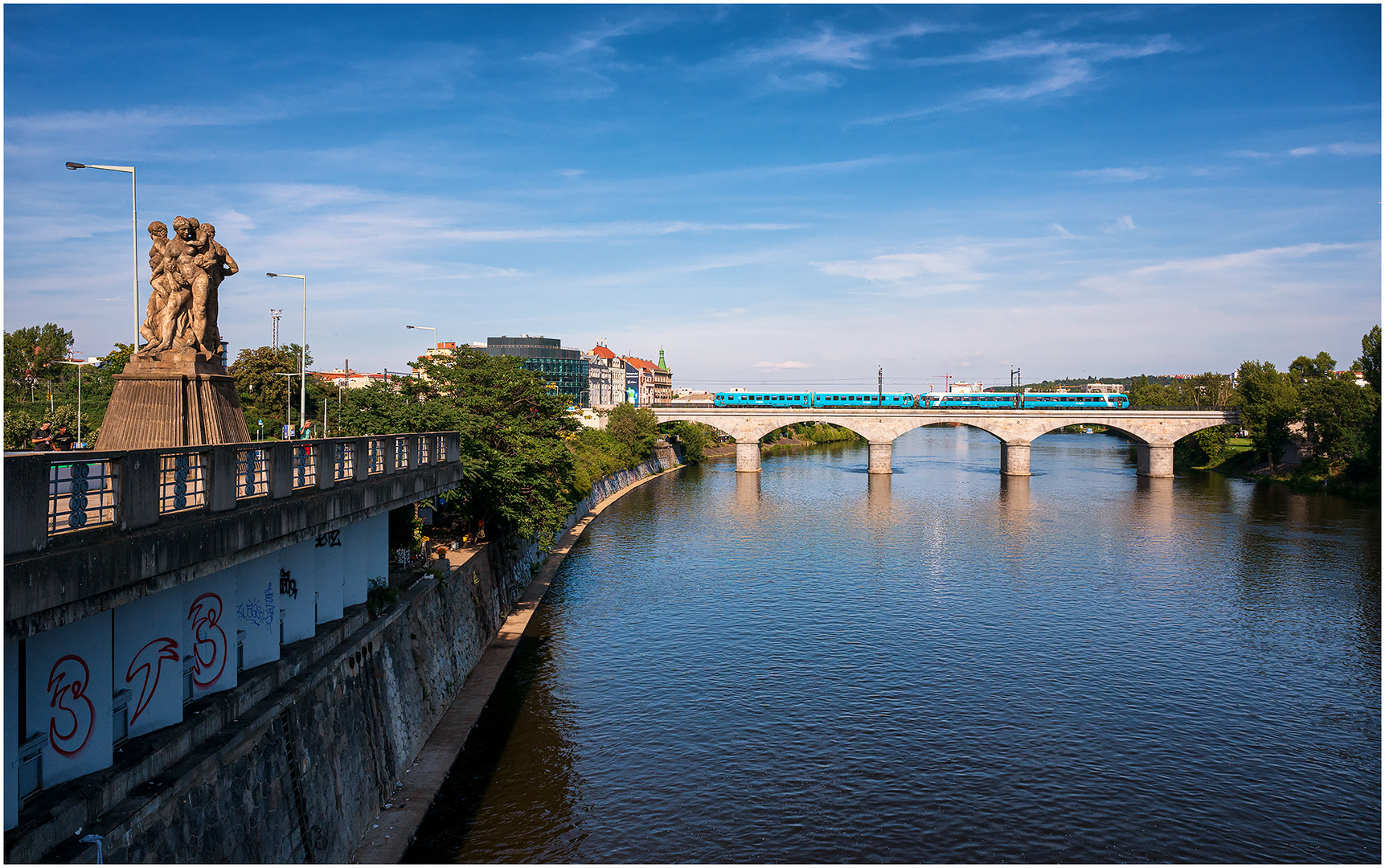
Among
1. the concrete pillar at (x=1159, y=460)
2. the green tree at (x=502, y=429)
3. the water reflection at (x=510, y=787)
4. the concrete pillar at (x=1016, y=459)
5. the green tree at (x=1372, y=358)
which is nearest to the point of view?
the water reflection at (x=510, y=787)

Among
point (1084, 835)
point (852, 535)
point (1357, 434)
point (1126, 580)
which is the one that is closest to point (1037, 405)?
point (1357, 434)

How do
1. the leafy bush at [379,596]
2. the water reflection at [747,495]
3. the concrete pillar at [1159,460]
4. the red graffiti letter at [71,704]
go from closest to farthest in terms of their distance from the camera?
1. the red graffiti letter at [71,704]
2. the leafy bush at [379,596]
3. the water reflection at [747,495]
4. the concrete pillar at [1159,460]

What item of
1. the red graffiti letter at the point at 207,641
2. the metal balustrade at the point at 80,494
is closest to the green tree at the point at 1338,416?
the red graffiti letter at the point at 207,641

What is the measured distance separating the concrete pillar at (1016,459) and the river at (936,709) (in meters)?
44.3

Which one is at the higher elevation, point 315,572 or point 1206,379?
point 1206,379

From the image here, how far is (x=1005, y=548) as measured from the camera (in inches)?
2203

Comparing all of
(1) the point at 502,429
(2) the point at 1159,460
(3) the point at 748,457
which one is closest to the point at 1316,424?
(2) the point at 1159,460

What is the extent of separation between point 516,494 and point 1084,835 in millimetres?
23956

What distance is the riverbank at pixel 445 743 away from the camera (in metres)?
18.7

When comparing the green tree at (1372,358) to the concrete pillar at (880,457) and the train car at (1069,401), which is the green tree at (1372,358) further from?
the concrete pillar at (880,457)

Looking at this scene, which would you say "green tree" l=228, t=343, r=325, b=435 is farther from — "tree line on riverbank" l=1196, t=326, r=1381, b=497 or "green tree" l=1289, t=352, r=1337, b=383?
"green tree" l=1289, t=352, r=1337, b=383

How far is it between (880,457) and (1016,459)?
15334mm

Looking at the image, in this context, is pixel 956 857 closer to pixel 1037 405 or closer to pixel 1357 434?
pixel 1357 434

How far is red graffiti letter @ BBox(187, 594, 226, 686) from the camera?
583 inches
